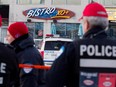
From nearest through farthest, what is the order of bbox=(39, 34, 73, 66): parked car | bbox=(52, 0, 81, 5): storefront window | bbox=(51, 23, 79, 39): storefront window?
bbox=(39, 34, 73, 66): parked car
bbox=(51, 23, 79, 39): storefront window
bbox=(52, 0, 81, 5): storefront window

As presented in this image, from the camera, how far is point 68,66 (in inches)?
131

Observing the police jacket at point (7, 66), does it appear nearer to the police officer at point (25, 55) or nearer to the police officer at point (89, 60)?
the police officer at point (89, 60)

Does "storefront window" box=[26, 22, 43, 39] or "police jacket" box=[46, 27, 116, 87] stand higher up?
"police jacket" box=[46, 27, 116, 87]

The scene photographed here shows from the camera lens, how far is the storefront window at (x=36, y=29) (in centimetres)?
3672

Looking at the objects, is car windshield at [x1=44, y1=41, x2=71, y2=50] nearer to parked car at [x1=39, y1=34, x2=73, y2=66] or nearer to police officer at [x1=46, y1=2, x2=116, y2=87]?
parked car at [x1=39, y1=34, x2=73, y2=66]

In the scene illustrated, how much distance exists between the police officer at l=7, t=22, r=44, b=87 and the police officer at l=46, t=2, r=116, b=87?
4.90 feet

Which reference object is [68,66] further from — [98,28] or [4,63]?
[4,63]

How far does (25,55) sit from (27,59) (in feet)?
0.20

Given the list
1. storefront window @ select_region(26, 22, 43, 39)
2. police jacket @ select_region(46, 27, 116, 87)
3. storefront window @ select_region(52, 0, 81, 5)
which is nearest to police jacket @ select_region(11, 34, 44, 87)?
police jacket @ select_region(46, 27, 116, 87)

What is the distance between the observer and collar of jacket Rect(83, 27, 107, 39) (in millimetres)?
3455

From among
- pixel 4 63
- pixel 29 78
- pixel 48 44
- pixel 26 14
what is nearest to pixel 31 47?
pixel 29 78

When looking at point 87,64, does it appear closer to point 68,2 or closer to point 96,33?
point 96,33

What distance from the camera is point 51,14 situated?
3681cm

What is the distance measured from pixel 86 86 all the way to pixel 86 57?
230mm
